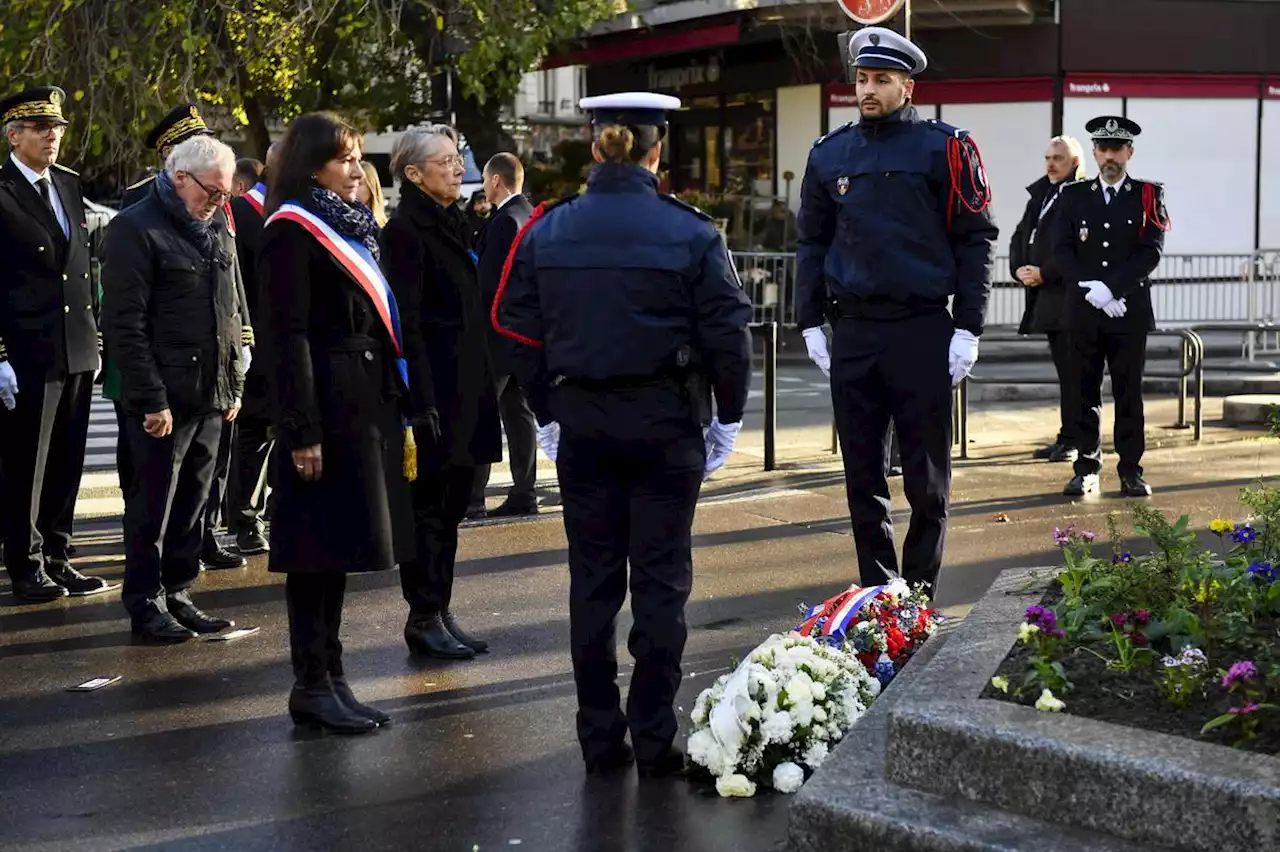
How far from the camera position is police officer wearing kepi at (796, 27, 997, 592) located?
682 centimetres

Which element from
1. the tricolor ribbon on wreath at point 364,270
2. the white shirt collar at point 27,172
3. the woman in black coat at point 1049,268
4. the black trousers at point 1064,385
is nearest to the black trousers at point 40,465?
the white shirt collar at point 27,172

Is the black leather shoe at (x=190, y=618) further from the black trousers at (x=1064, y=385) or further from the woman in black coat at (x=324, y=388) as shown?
the black trousers at (x=1064, y=385)

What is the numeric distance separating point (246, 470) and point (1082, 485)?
494 cm

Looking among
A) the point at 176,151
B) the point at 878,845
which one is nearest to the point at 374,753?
the point at 878,845

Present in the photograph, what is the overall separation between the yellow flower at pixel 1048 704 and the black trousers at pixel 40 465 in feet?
17.3

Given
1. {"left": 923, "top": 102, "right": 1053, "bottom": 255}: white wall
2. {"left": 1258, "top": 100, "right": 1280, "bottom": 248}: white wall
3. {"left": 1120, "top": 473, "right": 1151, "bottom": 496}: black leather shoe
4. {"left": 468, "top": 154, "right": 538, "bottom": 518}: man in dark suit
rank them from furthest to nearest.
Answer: {"left": 1258, "top": 100, "right": 1280, "bottom": 248}: white wall → {"left": 923, "top": 102, "right": 1053, "bottom": 255}: white wall → {"left": 1120, "top": 473, "right": 1151, "bottom": 496}: black leather shoe → {"left": 468, "top": 154, "right": 538, "bottom": 518}: man in dark suit

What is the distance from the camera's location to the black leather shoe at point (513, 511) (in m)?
10.5

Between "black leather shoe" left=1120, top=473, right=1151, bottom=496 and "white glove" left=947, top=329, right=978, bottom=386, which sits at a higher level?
"white glove" left=947, top=329, right=978, bottom=386

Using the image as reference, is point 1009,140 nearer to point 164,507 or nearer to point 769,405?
point 769,405

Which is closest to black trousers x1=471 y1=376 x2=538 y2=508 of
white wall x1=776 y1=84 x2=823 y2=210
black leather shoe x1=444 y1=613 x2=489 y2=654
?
black leather shoe x1=444 y1=613 x2=489 y2=654

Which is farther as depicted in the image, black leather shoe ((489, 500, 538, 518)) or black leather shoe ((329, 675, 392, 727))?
black leather shoe ((489, 500, 538, 518))

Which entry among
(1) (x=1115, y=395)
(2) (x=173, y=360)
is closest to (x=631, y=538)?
(2) (x=173, y=360)

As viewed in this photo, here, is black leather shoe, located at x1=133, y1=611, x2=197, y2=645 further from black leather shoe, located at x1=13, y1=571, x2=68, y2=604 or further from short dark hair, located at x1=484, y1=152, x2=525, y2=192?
short dark hair, located at x1=484, y1=152, x2=525, y2=192

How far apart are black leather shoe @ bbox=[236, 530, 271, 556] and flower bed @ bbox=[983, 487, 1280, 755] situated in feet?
15.8
